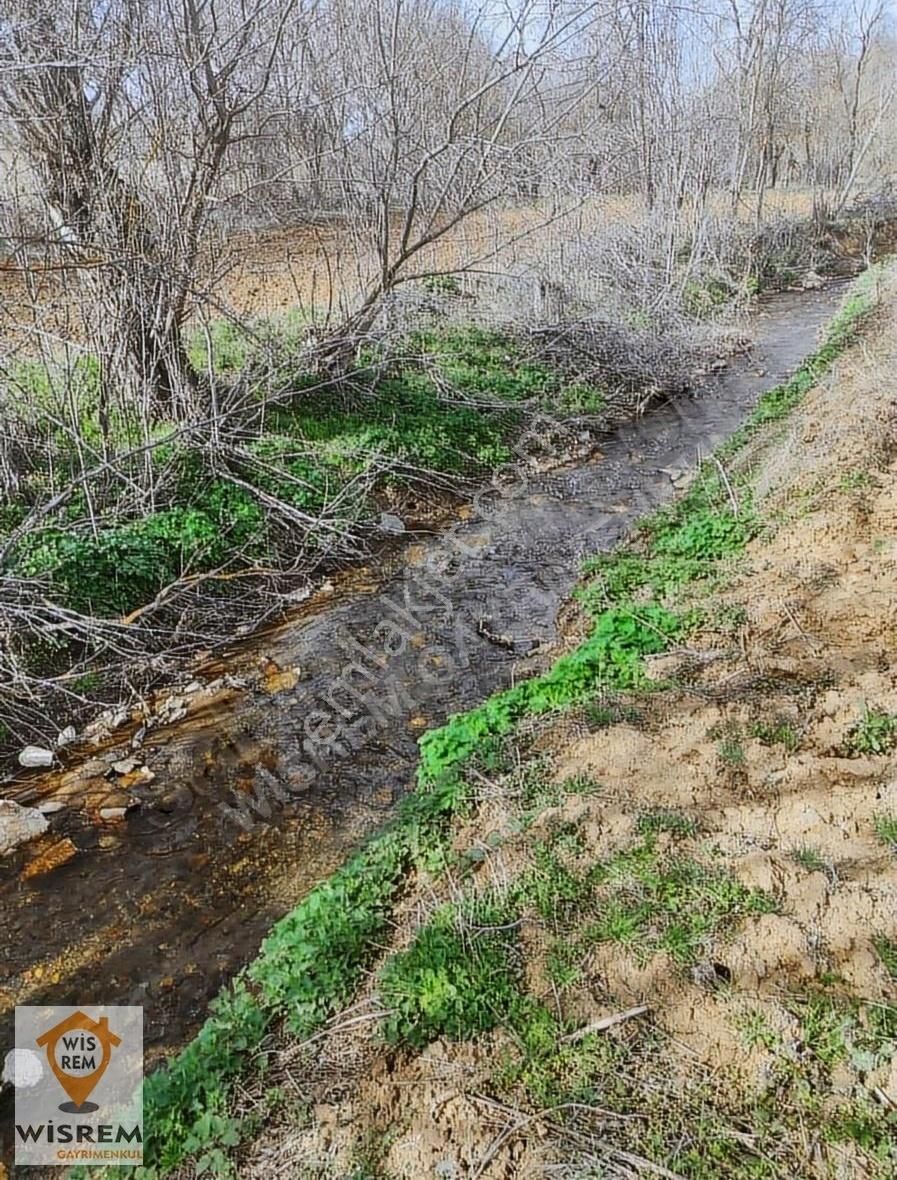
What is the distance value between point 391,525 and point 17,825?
178 inches

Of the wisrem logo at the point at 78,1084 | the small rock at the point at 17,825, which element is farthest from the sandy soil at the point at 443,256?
the wisrem logo at the point at 78,1084

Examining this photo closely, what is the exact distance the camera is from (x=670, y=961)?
Result: 112 inches

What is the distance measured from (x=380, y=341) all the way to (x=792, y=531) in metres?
5.41

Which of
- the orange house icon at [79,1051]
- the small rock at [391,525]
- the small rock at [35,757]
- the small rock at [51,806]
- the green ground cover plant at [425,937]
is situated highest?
the small rock at [391,525]

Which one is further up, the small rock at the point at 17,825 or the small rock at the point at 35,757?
the small rock at the point at 35,757

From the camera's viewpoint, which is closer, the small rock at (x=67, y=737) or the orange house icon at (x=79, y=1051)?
the orange house icon at (x=79, y=1051)

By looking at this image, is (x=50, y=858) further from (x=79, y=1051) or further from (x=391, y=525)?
(x=391, y=525)

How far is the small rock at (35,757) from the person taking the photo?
5.08 meters

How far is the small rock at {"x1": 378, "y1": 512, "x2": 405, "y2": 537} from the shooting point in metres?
8.15

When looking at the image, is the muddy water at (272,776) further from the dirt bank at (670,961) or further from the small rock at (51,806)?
the dirt bank at (670,961)

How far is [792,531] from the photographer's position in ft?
19.6

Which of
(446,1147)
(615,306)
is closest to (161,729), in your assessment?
(446,1147)

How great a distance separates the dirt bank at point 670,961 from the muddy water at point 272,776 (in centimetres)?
106

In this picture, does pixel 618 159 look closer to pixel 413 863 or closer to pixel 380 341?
pixel 380 341
